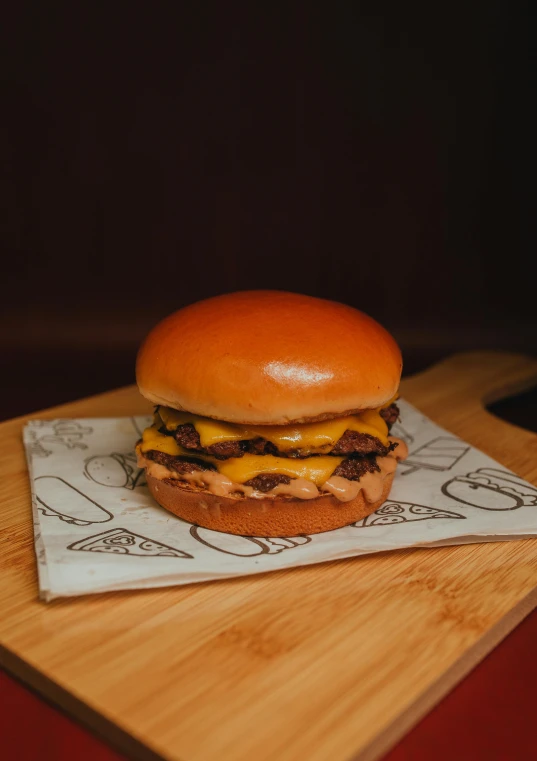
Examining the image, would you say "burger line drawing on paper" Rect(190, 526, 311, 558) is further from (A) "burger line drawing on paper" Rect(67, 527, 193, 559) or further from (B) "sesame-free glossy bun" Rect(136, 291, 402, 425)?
(B) "sesame-free glossy bun" Rect(136, 291, 402, 425)

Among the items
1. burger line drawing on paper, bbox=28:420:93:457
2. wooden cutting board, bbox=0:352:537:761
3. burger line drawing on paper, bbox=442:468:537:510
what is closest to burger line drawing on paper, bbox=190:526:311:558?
wooden cutting board, bbox=0:352:537:761

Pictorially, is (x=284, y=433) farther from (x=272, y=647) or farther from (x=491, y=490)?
(x=491, y=490)

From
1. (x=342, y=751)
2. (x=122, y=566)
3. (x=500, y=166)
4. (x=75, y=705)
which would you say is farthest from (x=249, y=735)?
(x=500, y=166)

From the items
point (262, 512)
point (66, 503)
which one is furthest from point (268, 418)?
point (66, 503)

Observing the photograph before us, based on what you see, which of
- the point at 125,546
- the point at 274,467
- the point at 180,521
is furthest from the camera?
the point at 180,521

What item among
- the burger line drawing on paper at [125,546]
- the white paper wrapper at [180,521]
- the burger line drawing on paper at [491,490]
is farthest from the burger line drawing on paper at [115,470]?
the burger line drawing on paper at [491,490]

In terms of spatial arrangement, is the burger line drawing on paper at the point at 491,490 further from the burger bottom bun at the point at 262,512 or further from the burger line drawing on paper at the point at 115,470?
the burger line drawing on paper at the point at 115,470
